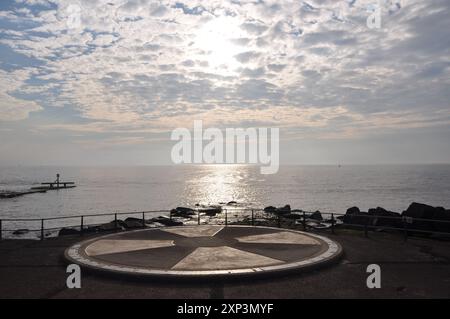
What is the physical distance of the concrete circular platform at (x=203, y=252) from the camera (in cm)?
1062

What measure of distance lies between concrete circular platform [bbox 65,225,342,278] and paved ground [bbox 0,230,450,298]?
36 centimetres

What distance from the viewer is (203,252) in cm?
1292

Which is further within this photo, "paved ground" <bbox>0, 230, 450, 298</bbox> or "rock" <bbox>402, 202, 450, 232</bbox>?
"rock" <bbox>402, 202, 450, 232</bbox>

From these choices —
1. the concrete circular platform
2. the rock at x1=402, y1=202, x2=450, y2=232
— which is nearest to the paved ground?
the concrete circular platform

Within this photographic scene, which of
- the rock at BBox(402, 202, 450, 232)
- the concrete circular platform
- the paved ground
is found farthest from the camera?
the rock at BBox(402, 202, 450, 232)

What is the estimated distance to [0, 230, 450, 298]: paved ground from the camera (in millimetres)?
9000

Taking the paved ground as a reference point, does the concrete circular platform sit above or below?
above

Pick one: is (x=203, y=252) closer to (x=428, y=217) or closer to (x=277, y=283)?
(x=277, y=283)

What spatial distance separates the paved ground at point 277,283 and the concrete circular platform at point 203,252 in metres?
0.36

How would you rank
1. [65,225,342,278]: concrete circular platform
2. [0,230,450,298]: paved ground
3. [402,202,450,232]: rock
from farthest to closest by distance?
[402,202,450,232]: rock
[65,225,342,278]: concrete circular platform
[0,230,450,298]: paved ground

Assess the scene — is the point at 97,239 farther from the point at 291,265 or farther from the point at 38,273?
the point at 291,265

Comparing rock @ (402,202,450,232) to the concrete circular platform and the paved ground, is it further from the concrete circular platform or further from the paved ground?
the concrete circular platform

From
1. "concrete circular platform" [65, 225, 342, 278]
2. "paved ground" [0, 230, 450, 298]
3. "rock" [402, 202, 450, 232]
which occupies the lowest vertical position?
"rock" [402, 202, 450, 232]

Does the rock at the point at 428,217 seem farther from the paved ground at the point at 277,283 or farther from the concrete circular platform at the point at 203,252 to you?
the concrete circular platform at the point at 203,252
